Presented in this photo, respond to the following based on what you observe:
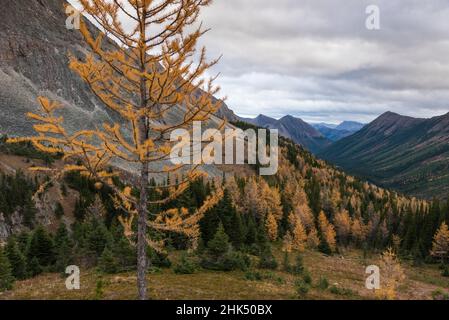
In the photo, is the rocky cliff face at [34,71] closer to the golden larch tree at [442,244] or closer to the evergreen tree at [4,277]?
the evergreen tree at [4,277]

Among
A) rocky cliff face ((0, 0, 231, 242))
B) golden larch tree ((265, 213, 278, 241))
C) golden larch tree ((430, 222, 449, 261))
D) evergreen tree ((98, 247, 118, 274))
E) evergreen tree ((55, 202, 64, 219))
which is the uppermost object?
rocky cliff face ((0, 0, 231, 242))

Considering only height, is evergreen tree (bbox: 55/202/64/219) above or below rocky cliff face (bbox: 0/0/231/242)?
below

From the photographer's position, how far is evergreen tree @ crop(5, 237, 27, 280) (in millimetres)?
34625

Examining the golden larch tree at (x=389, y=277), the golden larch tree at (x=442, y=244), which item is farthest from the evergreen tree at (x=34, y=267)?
the golden larch tree at (x=442, y=244)

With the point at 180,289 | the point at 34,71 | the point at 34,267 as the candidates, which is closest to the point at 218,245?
the point at 180,289

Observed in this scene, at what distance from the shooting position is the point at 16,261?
114 ft

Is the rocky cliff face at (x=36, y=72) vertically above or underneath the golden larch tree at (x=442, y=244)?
above

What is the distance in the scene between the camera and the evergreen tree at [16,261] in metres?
34.6

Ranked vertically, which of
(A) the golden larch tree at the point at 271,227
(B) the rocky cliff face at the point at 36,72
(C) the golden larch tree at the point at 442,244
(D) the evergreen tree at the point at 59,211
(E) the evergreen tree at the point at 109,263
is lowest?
(C) the golden larch tree at the point at 442,244

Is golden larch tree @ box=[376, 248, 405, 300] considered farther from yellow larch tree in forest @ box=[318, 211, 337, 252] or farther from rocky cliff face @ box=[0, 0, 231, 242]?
rocky cliff face @ box=[0, 0, 231, 242]

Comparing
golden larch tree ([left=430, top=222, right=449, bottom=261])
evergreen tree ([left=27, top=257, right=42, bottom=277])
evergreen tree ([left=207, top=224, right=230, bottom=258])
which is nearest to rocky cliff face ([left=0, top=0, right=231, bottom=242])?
evergreen tree ([left=27, top=257, right=42, bottom=277])

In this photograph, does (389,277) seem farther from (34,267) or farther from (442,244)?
(442,244)

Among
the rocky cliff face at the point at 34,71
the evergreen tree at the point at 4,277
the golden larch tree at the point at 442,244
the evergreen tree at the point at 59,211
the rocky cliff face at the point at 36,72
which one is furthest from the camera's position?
the rocky cliff face at the point at 34,71

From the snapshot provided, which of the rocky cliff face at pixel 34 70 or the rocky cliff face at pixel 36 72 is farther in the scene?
the rocky cliff face at pixel 34 70
